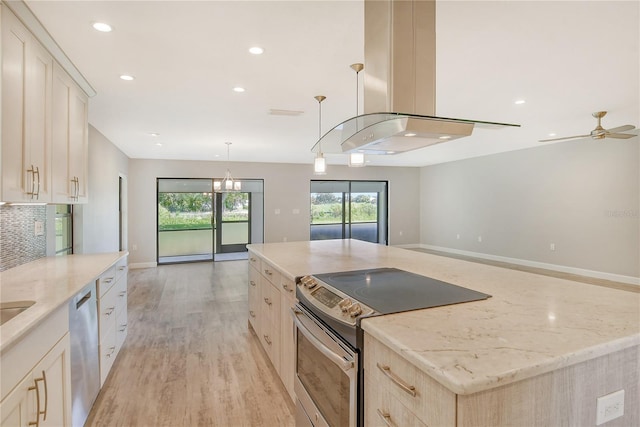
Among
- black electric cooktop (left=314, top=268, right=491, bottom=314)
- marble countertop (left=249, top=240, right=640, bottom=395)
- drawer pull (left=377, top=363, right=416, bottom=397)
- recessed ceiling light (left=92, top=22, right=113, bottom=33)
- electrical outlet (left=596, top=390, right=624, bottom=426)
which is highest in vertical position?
recessed ceiling light (left=92, top=22, right=113, bottom=33)

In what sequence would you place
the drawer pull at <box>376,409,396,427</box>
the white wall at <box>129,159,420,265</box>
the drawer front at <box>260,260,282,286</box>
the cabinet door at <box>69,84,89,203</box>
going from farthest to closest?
the white wall at <box>129,159,420,265</box>
the cabinet door at <box>69,84,89,203</box>
the drawer front at <box>260,260,282,286</box>
the drawer pull at <box>376,409,396,427</box>

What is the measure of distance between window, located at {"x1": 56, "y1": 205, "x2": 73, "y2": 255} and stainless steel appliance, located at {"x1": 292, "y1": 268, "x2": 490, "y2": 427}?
10.1 feet

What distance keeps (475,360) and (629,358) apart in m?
0.62

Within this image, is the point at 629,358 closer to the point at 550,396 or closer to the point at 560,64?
the point at 550,396

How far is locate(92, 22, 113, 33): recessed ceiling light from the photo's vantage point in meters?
2.03

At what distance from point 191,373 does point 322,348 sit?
174 cm

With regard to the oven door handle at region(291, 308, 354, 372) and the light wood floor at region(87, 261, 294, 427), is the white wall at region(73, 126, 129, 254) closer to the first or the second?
the light wood floor at region(87, 261, 294, 427)

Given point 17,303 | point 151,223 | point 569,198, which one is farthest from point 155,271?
point 569,198

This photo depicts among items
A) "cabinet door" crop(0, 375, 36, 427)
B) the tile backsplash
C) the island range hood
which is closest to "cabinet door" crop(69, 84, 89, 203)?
the tile backsplash

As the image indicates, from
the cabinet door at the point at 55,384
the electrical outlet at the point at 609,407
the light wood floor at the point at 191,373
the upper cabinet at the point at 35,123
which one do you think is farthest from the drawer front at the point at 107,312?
the electrical outlet at the point at 609,407

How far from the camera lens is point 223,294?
521 centimetres

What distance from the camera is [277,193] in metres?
8.82

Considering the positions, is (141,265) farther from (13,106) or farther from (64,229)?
(13,106)

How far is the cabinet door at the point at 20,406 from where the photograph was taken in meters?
1.15
